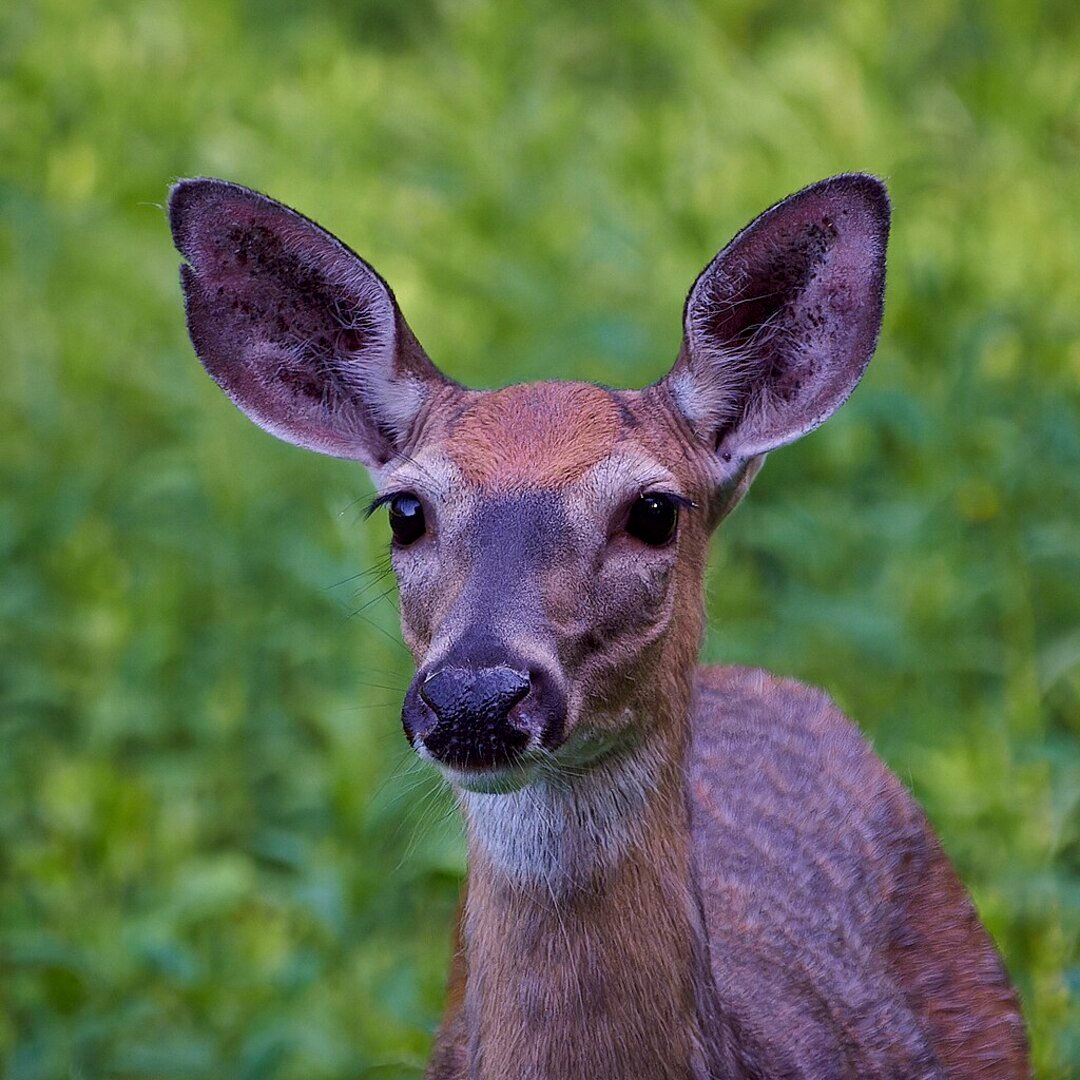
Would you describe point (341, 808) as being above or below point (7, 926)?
above

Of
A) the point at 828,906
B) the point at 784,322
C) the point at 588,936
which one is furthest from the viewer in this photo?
the point at 828,906

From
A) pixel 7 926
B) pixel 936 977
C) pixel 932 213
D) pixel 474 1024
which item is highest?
pixel 932 213

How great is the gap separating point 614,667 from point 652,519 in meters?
0.27

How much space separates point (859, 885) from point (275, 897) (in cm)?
170

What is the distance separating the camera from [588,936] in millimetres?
3631

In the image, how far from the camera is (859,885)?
4.51 metres

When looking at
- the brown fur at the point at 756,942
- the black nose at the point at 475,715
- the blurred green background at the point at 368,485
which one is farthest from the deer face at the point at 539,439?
the blurred green background at the point at 368,485

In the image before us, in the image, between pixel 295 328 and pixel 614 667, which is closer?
pixel 614 667

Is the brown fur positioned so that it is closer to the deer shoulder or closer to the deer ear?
the deer shoulder

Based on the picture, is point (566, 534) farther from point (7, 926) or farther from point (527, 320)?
point (527, 320)

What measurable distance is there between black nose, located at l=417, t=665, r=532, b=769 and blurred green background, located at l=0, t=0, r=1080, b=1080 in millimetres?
768

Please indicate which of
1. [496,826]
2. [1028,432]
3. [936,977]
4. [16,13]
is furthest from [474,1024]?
[16,13]

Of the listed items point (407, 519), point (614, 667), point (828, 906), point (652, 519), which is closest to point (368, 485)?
point (828, 906)

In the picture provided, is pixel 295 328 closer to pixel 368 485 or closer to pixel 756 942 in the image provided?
pixel 756 942
